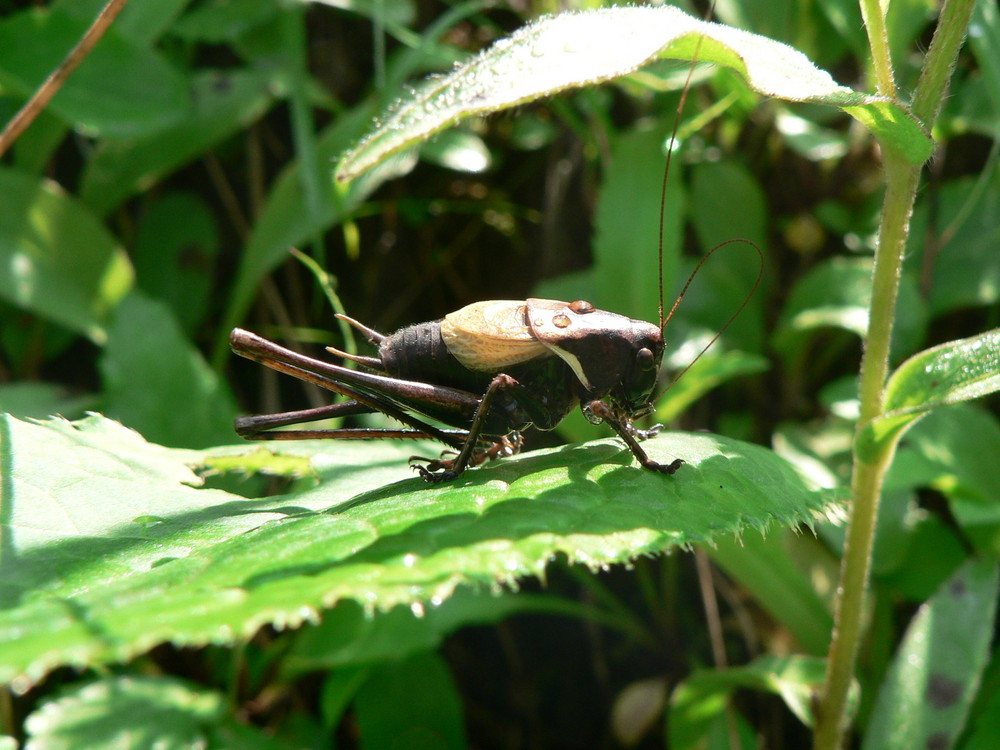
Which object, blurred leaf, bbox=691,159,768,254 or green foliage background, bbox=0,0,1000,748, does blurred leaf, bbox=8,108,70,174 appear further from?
blurred leaf, bbox=691,159,768,254

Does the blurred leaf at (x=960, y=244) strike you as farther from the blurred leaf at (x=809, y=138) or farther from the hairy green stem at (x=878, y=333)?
the hairy green stem at (x=878, y=333)

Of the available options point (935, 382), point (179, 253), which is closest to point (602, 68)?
point (935, 382)

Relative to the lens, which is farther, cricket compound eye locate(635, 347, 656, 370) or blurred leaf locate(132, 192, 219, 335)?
blurred leaf locate(132, 192, 219, 335)

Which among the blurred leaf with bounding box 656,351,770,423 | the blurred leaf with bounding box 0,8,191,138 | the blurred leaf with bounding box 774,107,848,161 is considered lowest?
the blurred leaf with bounding box 656,351,770,423

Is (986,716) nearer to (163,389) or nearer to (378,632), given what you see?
(378,632)

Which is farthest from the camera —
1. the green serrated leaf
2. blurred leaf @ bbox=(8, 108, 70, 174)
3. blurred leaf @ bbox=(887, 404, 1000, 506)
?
blurred leaf @ bbox=(8, 108, 70, 174)

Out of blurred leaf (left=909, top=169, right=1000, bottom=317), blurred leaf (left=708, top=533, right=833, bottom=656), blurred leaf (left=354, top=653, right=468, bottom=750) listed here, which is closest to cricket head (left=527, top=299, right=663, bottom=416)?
blurred leaf (left=708, top=533, right=833, bottom=656)

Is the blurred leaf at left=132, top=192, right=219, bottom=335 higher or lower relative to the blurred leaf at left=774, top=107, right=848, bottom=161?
lower

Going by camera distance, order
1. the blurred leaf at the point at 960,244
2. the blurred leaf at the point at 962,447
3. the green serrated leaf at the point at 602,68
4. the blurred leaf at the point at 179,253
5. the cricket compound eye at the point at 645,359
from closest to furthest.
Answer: the green serrated leaf at the point at 602,68, the cricket compound eye at the point at 645,359, the blurred leaf at the point at 962,447, the blurred leaf at the point at 960,244, the blurred leaf at the point at 179,253

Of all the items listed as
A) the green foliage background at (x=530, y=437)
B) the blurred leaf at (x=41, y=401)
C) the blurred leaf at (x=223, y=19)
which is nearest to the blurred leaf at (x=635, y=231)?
the green foliage background at (x=530, y=437)
